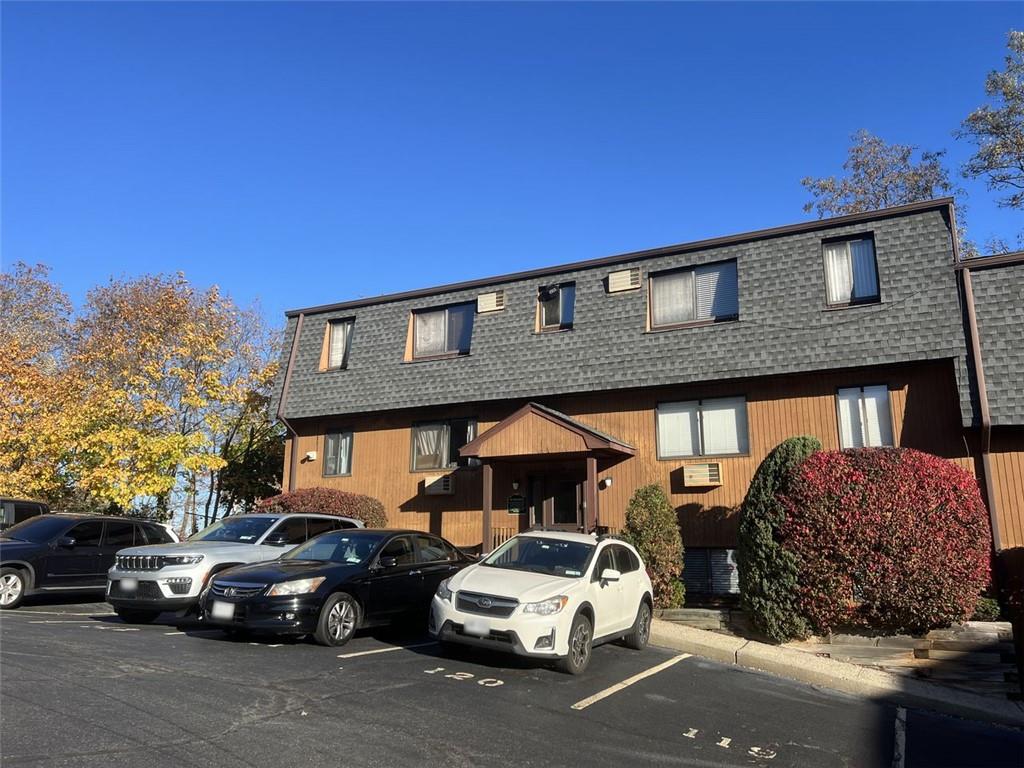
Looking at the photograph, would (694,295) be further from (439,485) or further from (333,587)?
(333,587)

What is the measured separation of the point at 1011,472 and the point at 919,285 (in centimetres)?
354

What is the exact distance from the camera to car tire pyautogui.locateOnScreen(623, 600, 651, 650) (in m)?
9.46

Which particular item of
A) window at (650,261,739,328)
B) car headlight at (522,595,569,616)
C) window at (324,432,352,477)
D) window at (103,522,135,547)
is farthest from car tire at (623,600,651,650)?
window at (324,432,352,477)

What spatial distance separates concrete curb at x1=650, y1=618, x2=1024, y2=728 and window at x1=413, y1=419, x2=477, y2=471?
25.7 feet

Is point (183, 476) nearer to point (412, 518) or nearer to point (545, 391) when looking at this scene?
point (412, 518)

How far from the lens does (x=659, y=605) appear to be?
11.6 metres

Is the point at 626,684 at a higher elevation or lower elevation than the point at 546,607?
lower

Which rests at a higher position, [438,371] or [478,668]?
[438,371]

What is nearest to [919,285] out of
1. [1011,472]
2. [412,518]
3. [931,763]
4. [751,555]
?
[1011,472]

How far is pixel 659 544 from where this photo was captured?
12.0m

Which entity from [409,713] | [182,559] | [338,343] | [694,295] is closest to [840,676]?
[409,713]

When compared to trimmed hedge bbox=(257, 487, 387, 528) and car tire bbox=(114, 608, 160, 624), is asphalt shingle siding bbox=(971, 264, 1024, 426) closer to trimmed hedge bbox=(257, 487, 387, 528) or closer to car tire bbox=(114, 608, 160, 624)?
trimmed hedge bbox=(257, 487, 387, 528)

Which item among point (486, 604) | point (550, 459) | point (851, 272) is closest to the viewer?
point (486, 604)

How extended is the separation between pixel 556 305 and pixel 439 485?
5046mm
